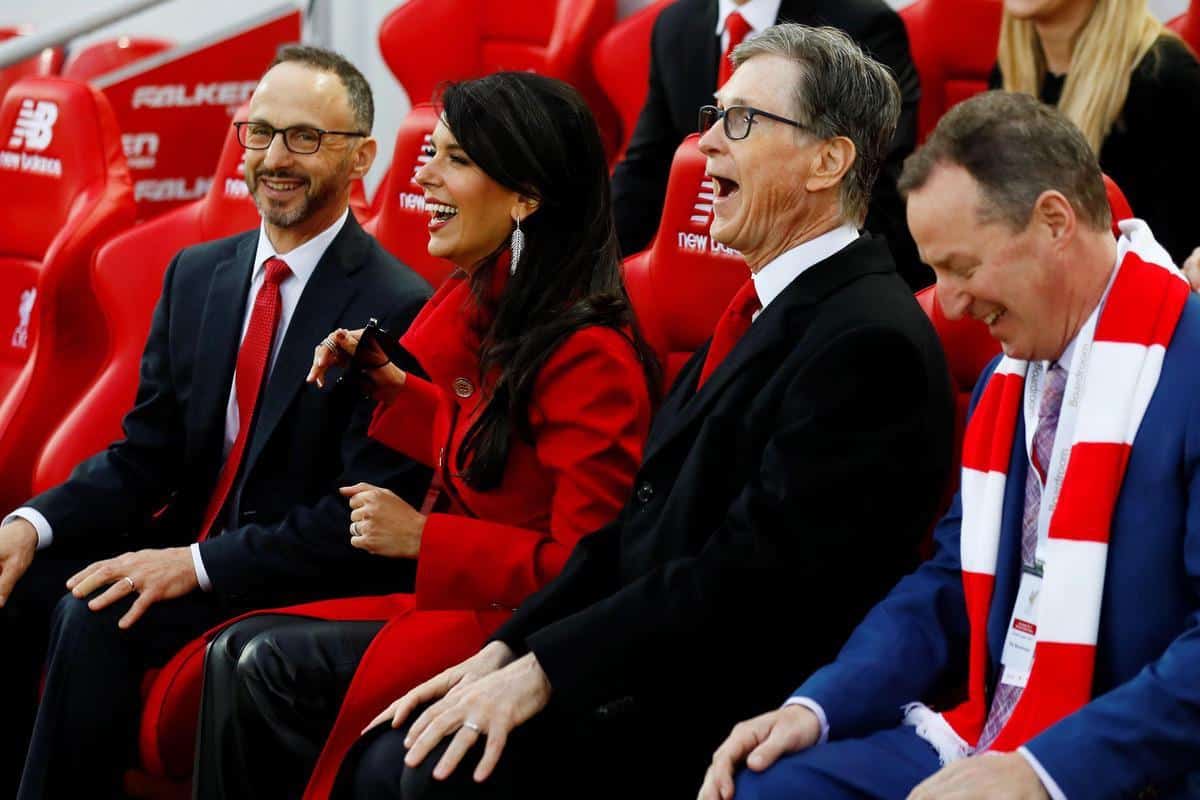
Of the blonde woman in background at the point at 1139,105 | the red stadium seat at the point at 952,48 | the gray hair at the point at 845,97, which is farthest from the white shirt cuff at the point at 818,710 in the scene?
the red stadium seat at the point at 952,48

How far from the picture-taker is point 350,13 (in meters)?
4.62

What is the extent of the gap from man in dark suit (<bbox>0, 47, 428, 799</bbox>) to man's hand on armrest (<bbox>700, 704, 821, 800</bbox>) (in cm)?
90

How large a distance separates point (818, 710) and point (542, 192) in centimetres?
87

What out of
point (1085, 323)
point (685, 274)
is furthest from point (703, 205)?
point (1085, 323)

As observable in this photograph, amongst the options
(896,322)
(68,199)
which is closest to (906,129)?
(896,322)

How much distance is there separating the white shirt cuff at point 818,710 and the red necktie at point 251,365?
1.15 meters

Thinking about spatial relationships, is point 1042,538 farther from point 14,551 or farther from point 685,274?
point 14,551

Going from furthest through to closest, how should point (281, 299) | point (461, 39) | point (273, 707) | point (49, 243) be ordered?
point (461, 39) < point (49, 243) < point (281, 299) < point (273, 707)

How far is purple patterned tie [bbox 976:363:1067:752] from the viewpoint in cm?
171

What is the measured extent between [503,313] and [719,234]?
1.19ft

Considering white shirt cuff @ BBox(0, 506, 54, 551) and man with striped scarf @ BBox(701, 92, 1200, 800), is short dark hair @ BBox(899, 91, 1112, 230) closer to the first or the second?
man with striped scarf @ BBox(701, 92, 1200, 800)

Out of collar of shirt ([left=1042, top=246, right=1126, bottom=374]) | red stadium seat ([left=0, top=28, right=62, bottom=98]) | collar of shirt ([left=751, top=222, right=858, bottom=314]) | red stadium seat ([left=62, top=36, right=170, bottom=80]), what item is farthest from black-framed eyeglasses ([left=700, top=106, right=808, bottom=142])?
red stadium seat ([left=0, top=28, right=62, bottom=98])

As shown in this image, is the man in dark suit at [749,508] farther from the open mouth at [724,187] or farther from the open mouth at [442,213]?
the open mouth at [442,213]

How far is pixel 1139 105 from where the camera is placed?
8.91ft
